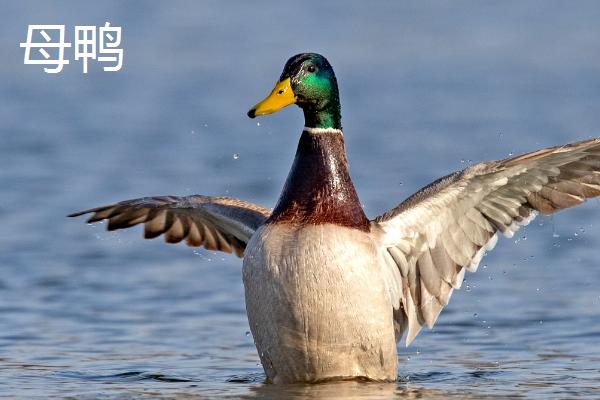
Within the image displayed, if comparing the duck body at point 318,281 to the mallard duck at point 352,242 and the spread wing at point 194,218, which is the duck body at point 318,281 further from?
the spread wing at point 194,218

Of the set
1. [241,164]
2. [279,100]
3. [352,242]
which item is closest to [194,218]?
[279,100]

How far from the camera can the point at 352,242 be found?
7.91 m

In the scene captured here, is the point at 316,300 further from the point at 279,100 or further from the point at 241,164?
the point at 241,164

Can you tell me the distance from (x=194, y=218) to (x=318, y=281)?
6.90 feet

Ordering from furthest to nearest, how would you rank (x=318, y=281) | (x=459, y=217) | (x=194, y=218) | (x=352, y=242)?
1. (x=194, y=218)
2. (x=459, y=217)
3. (x=352, y=242)
4. (x=318, y=281)

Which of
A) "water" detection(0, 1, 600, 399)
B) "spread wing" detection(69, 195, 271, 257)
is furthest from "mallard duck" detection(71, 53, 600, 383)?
"spread wing" detection(69, 195, 271, 257)

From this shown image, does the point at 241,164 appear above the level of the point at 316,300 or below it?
above

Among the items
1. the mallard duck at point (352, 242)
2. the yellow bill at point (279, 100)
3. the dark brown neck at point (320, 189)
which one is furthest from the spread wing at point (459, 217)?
the yellow bill at point (279, 100)

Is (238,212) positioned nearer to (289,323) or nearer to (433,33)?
(289,323)

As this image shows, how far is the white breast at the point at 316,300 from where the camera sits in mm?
7820

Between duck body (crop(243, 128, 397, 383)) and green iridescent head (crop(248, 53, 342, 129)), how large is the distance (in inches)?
3.4

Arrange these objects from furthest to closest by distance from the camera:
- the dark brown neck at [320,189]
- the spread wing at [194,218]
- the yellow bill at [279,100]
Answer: the spread wing at [194,218] < the yellow bill at [279,100] < the dark brown neck at [320,189]

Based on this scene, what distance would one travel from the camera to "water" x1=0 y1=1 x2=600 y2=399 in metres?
9.28

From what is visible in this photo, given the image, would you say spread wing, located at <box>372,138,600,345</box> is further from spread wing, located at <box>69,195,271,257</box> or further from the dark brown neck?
spread wing, located at <box>69,195,271,257</box>
